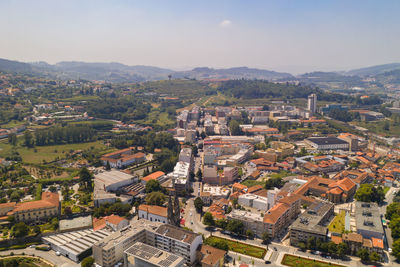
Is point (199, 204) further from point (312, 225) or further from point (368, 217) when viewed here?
point (368, 217)

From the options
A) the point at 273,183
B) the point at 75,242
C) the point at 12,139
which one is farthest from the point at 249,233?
the point at 12,139

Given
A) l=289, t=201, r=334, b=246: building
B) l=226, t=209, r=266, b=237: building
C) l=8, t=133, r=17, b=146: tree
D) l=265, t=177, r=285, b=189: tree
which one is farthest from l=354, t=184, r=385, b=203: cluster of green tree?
l=8, t=133, r=17, b=146: tree

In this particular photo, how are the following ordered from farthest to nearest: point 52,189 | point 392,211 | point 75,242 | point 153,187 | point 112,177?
point 112,177 < point 153,187 < point 52,189 < point 392,211 < point 75,242

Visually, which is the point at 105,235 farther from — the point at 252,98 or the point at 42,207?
the point at 252,98

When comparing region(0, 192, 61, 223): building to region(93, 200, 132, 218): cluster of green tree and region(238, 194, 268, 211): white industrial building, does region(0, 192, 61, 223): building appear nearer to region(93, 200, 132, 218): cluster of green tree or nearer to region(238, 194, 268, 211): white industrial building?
region(93, 200, 132, 218): cluster of green tree

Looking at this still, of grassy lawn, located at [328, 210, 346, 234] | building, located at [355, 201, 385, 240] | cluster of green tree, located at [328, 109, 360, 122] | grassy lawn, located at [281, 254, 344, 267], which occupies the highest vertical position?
cluster of green tree, located at [328, 109, 360, 122]

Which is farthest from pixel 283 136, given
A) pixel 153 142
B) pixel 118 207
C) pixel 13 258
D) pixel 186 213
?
pixel 13 258
